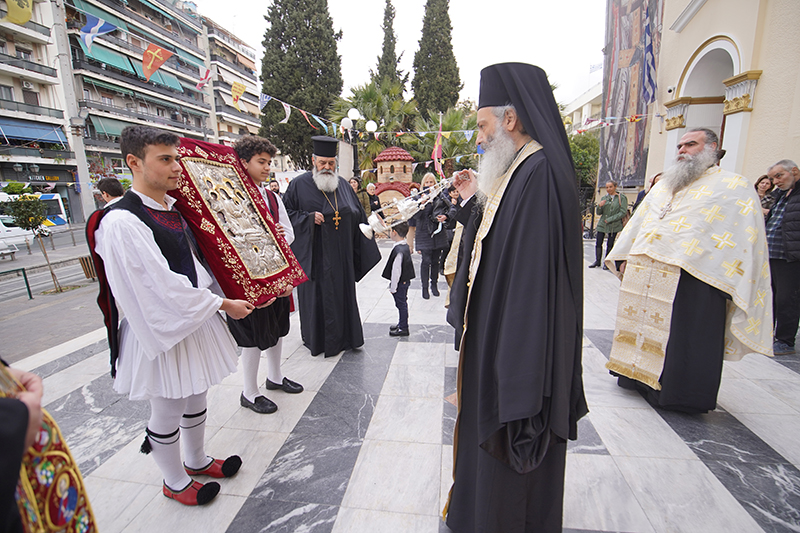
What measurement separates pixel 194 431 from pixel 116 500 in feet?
1.73

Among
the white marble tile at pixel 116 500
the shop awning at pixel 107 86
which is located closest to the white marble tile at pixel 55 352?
the white marble tile at pixel 116 500

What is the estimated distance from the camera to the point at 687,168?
2.80 metres

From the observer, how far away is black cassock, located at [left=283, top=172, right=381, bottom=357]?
3701 millimetres

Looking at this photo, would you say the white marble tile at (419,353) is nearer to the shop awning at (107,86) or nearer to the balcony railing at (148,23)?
the shop awning at (107,86)

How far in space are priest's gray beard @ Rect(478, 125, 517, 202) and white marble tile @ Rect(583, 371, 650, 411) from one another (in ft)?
6.75

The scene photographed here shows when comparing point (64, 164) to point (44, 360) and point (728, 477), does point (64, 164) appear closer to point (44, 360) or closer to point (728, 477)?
point (44, 360)

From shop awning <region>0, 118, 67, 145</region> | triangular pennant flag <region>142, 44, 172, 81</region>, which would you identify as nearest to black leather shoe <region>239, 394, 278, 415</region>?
triangular pennant flag <region>142, 44, 172, 81</region>

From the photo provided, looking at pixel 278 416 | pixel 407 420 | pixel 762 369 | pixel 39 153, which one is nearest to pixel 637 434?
pixel 407 420

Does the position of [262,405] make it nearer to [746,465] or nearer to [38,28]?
[746,465]

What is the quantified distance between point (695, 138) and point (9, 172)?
1334 inches

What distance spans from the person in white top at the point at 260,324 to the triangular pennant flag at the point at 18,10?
339 centimetres

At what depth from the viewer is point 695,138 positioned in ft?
9.16

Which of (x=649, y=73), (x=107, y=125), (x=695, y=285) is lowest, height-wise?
(x=695, y=285)

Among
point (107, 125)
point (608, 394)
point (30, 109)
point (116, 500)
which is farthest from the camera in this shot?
point (107, 125)
